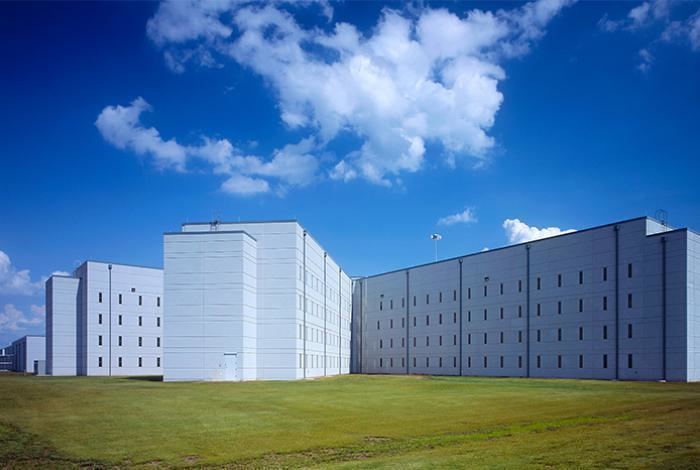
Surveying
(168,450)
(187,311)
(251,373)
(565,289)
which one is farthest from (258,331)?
(168,450)

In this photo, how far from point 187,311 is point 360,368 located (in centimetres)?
5835

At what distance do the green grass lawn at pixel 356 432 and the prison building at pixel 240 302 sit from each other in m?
26.1

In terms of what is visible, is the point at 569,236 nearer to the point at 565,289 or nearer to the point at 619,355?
the point at 565,289

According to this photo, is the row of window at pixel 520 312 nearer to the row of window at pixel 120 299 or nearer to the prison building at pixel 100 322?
the row of window at pixel 120 299

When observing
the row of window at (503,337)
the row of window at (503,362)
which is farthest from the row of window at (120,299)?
the row of window at (503,362)

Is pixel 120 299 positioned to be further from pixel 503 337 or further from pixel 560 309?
pixel 560 309

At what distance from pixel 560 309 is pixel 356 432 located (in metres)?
57.9

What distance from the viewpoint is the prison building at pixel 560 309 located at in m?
61.4

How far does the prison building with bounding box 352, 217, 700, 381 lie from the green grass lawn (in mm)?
30588

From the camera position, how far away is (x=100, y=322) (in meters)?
93.1

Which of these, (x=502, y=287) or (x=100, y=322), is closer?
(x=502, y=287)

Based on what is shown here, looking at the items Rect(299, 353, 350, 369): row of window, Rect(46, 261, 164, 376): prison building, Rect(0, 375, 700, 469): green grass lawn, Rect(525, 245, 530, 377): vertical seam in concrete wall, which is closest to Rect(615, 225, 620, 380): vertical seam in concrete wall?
Rect(525, 245, 530, 377): vertical seam in concrete wall

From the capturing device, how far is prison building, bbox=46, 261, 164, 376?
303 feet

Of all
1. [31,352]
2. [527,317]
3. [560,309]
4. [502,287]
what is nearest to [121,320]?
[502,287]
